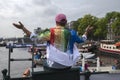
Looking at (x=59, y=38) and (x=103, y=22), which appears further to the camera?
(x=103, y=22)

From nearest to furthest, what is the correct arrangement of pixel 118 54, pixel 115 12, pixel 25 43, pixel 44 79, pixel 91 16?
pixel 44 79, pixel 25 43, pixel 118 54, pixel 115 12, pixel 91 16

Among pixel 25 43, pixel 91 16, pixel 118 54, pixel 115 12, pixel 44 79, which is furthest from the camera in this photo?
pixel 91 16

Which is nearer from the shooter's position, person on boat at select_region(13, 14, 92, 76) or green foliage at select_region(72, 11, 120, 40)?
person on boat at select_region(13, 14, 92, 76)

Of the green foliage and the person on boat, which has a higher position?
the green foliage

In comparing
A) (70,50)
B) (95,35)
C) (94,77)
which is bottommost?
(94,77)

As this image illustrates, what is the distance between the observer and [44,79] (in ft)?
16.7

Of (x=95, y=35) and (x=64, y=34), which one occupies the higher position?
(x=95, y=35)

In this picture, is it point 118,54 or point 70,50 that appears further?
point 118,54

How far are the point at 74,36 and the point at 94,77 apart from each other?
4.46 feet

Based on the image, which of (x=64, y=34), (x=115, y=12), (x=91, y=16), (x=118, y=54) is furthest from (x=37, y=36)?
(x=91, y=16)

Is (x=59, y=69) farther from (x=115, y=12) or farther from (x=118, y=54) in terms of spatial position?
(x=115, y=12)

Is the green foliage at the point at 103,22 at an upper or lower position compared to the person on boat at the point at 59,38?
upper

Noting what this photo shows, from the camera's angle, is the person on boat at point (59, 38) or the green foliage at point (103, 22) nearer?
the person on boat at point (59, 38)

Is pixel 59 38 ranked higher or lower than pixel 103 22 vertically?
lower
